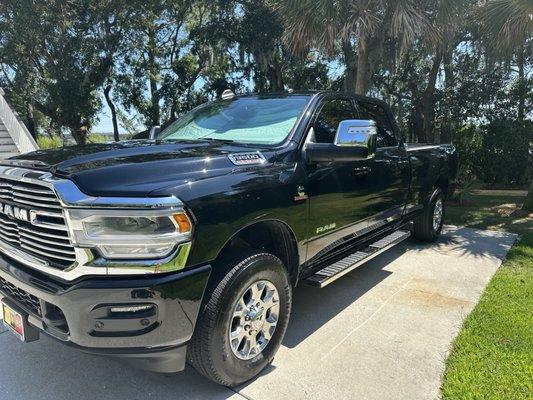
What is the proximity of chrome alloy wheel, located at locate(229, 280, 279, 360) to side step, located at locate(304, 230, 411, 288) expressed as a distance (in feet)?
1.94

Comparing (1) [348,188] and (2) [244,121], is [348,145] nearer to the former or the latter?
(1) [348,188]

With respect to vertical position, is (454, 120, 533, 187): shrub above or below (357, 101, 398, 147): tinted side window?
below

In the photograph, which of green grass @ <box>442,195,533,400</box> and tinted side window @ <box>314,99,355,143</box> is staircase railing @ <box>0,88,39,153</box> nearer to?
tinted side window @ <box>314,99,355,143</box>

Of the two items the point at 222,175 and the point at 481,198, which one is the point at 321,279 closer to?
the point at 222,175

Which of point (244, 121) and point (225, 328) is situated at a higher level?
point (244, 121)

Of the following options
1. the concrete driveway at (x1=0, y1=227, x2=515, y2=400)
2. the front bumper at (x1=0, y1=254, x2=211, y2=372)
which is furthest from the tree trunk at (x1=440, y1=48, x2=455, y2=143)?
the front bumper at (x1=0, y1=254, x2=211, y2=372)

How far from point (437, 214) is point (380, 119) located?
2.34 meters

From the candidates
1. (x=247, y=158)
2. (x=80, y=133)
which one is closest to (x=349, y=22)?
(x=247, y=158)

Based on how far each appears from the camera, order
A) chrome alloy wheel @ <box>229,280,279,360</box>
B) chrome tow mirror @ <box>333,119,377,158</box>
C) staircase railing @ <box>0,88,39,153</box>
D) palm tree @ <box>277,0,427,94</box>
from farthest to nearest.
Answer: staircase railing @ <box>0,88,39,153</box>, palm tree @ <box>277,0,427,94</box>, chrome tow mirror @ <box>333,119,377,158</box>, chrome alloy wheel @ <box>229,280,279,360</box>

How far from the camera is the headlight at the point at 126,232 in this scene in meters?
2.22

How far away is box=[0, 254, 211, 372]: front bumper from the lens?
221 cm

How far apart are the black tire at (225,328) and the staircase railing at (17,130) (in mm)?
9428

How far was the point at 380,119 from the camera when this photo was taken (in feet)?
16.5

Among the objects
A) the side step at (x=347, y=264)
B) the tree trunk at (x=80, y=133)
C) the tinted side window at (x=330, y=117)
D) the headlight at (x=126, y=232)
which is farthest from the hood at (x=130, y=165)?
the tree trunk at (x=80, y=133)
